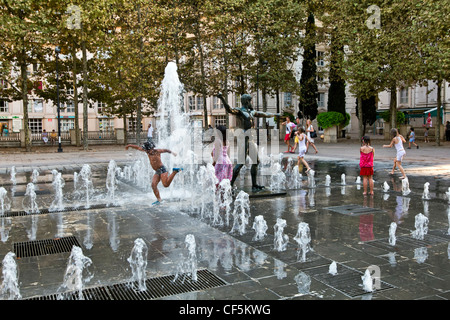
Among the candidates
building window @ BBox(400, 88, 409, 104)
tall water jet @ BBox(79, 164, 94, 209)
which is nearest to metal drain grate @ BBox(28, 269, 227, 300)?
tall water jet @ BBox(79, 164, 94, 209)

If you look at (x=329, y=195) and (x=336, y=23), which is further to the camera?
(x=336, y=23)

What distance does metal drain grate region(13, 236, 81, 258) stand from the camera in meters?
5.91

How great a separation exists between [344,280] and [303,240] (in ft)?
5.23

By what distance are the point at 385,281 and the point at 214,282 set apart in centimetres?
186

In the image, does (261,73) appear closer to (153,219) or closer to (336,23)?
(336,23)

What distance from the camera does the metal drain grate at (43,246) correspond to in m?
5.91

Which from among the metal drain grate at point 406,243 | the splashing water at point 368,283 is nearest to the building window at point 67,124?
the metal drain grate at point 406,243

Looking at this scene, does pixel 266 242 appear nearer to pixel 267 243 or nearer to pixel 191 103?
pixel 267 243

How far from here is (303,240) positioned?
6.27 meters

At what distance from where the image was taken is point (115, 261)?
17.9 feet

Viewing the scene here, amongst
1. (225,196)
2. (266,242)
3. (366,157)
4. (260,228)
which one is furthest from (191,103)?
(266,242)

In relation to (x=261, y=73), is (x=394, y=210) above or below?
below

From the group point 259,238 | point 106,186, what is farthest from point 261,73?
point 259,238
